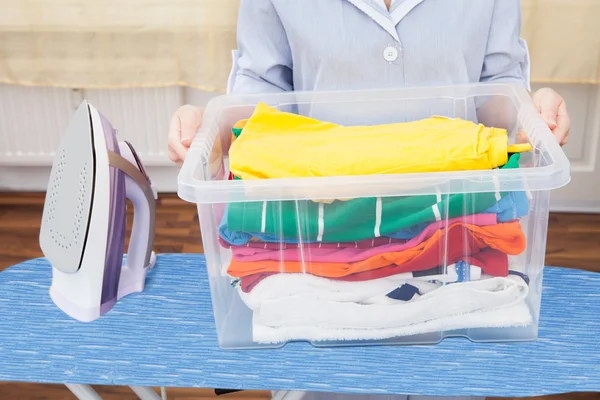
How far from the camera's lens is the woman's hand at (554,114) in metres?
0.98

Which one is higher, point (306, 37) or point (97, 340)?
point (306, 37)

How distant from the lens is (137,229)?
3.49 ft

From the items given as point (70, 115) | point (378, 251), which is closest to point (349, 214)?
point (378, 251)

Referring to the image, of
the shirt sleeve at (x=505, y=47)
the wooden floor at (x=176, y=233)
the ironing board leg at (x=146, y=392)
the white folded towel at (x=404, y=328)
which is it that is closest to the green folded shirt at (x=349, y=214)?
the white folded towel at (x=404, y=328)

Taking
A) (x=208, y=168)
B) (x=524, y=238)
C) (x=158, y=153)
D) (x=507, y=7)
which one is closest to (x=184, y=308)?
(x=208, y=168)

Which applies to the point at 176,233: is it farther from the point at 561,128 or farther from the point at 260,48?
the point at 561,128

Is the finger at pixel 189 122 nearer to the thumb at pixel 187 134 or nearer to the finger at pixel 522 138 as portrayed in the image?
the thumb at pixel 187 134

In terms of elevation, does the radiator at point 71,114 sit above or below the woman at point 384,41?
below

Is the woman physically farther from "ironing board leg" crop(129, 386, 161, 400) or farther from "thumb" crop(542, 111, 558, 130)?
"ironing board leg" crop(129, 386, 161, 400)

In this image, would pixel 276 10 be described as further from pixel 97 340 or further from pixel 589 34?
pixel 589 34

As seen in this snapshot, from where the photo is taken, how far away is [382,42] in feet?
3.62

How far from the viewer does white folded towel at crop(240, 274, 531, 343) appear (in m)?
0.87

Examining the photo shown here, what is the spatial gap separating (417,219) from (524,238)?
13 cm

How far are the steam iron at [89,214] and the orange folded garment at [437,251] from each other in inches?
8.8
